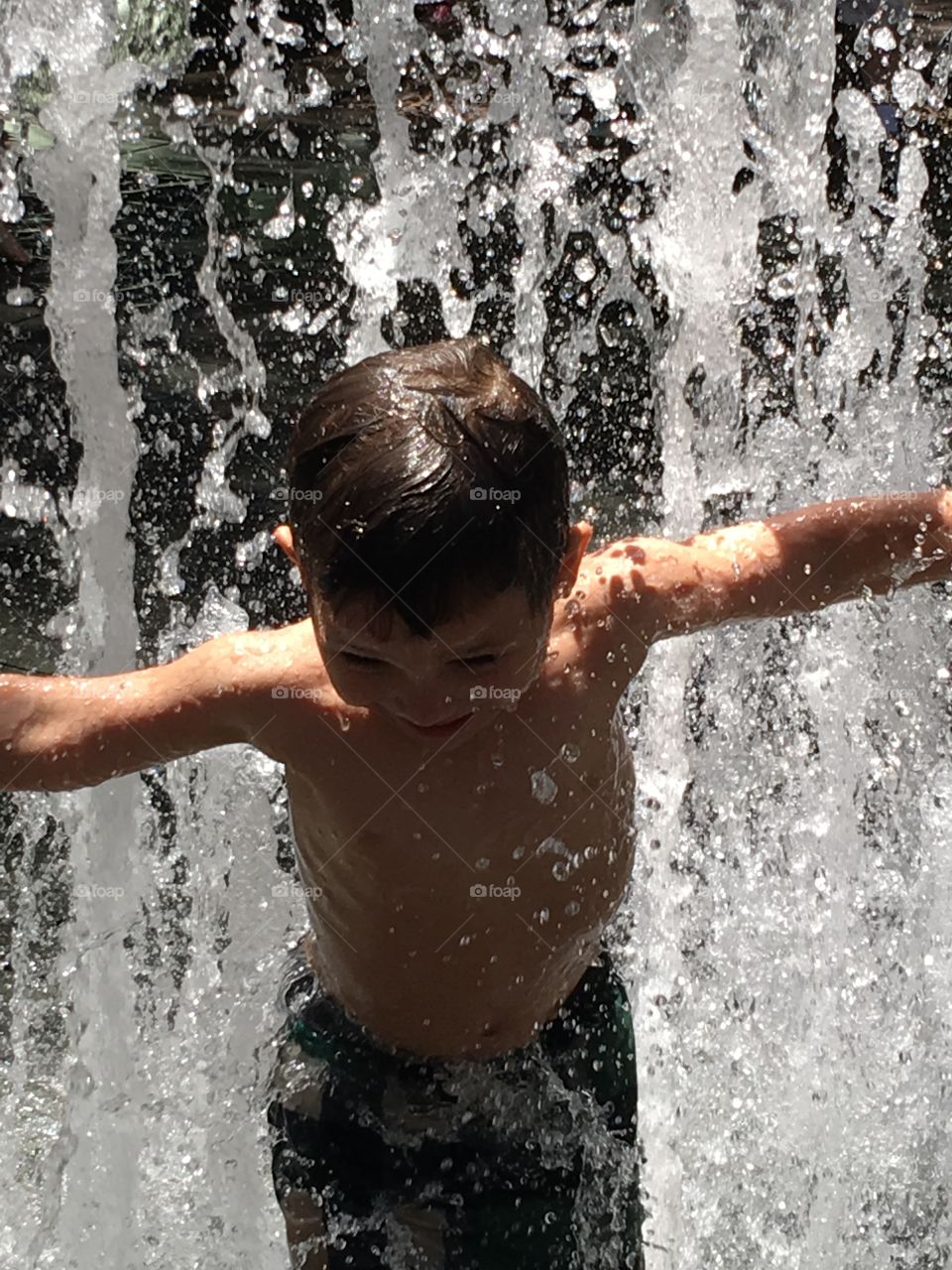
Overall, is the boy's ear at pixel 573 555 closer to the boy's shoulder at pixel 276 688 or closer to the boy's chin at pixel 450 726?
the boy's chin at pixel 450 726

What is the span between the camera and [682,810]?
271 centimetres

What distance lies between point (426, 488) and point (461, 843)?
1.46ft

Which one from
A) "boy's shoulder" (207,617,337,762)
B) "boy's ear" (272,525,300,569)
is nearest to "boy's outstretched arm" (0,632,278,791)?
"boy's shoulder" (207,617,337,762)

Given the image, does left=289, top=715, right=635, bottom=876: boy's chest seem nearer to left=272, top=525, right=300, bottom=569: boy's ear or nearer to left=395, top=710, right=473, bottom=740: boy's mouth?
left=395, top=710, right=473, bottom=740: boy's mouth

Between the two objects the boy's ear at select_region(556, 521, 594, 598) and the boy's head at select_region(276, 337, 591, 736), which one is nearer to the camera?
the boy's head at select_region(276, 337, 591, 736)

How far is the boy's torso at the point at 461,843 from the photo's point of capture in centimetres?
146

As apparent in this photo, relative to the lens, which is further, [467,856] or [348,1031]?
[348,1031]

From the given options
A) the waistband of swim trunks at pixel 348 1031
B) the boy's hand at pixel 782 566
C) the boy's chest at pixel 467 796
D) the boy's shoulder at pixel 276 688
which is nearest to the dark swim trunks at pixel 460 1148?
the waistband of swim trunks at pixel 348 1031

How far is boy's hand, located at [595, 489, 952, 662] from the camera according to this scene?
1537 millimetres

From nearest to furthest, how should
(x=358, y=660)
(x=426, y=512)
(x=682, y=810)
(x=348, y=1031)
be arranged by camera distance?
(x=426, y=512) < (x=358, y=660) < (x=348, y=1031) < (x=682, y=810)

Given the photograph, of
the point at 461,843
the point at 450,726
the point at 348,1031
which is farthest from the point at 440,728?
the point at 348,1031

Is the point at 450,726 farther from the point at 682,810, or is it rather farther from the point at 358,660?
the point at 682,810

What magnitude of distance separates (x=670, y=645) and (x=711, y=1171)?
0.90m

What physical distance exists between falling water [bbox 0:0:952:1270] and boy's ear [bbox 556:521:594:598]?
44.6 inches
